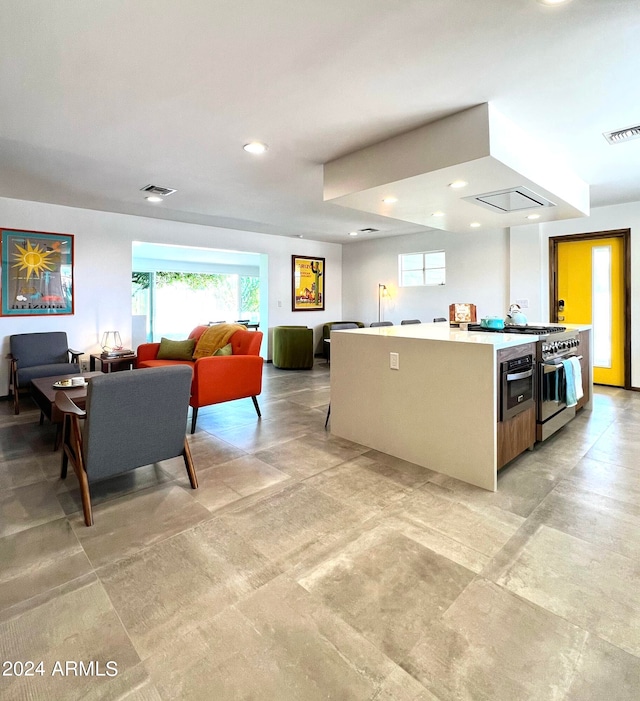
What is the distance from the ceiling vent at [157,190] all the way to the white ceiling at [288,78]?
0.58 meters

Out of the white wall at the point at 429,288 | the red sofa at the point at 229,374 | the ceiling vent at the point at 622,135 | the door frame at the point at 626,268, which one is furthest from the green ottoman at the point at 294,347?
the ceiling vent at the point at 622,135

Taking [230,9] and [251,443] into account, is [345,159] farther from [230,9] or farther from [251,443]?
[251,443]

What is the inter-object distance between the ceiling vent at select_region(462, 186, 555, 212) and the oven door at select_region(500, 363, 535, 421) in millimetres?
1578

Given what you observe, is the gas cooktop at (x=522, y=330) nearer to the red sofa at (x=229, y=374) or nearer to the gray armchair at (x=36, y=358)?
the red sofa at (x=229, y=374)

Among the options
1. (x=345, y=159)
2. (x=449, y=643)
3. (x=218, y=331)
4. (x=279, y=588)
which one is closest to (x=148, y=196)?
(x=218, y=331)

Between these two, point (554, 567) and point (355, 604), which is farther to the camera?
point (554, 567)

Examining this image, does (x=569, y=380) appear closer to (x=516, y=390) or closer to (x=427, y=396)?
(x=516, y=390)

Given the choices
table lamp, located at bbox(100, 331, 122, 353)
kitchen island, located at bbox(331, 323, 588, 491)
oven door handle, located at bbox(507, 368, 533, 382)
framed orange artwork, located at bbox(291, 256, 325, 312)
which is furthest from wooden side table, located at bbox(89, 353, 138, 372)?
oven door handle, located at bbox(507, 368, 533, 382)

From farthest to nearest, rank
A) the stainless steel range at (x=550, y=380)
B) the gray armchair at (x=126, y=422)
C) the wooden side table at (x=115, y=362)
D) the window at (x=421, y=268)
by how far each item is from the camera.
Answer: the window at (x=421, y=268) → the wooden side table at (x=115, y=362) → the stainless steel range at (x=550, y=380) → the gray armchair at (x=126, y=422)

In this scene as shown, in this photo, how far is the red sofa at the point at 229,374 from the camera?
150 inches

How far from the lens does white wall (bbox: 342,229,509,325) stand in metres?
6.58

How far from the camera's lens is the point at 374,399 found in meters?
3.24

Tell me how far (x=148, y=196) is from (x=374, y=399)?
375 centimetres

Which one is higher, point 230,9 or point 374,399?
point 230,9
